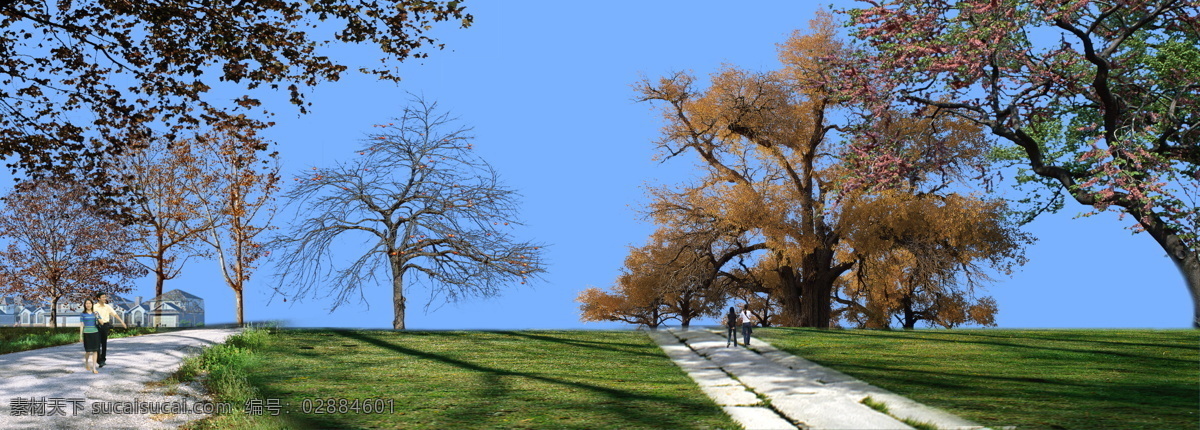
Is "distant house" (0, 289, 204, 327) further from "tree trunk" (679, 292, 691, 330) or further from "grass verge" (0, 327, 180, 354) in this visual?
"tree trunk" (679, 292, 691, 330)

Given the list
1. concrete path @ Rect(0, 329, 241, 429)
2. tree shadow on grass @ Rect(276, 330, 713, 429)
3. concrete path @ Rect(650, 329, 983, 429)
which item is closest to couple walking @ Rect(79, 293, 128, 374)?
concrete path @ Rect(0, 329, 241, 429)

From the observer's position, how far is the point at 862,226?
89.6ft

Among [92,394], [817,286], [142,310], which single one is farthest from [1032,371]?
[142,310]

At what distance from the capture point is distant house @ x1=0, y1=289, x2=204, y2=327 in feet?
106

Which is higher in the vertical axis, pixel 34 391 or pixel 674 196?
pixel 674 196

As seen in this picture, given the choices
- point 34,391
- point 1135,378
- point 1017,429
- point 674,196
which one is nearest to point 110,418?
point 34,391

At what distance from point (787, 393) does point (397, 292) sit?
48.3 feet

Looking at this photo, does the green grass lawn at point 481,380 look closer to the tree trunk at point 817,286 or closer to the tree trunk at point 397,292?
the tree trunk at point 397,292

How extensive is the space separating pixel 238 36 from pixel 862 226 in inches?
753

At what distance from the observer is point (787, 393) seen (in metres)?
12.5

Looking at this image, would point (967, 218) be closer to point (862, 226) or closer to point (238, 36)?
point (862, 226)

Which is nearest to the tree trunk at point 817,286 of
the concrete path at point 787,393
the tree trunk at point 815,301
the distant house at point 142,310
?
the tree trunk at point 815,301

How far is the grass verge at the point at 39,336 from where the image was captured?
1955cm

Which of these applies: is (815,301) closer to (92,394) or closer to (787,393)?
(787,393)
